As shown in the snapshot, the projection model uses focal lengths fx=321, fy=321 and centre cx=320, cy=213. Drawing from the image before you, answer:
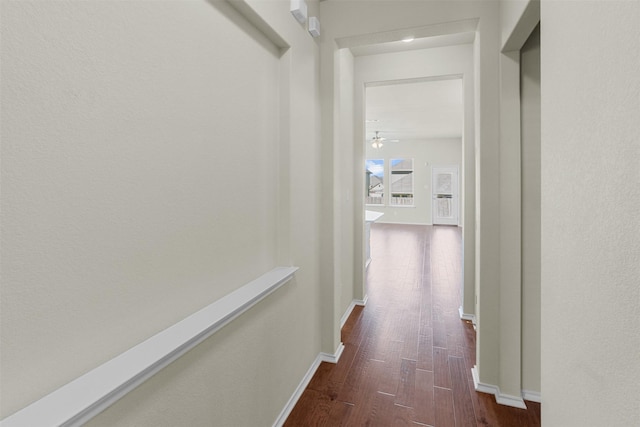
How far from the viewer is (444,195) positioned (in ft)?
34.7

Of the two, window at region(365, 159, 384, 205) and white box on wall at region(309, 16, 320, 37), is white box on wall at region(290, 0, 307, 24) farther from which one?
window at region(365, 159, 384, 205)

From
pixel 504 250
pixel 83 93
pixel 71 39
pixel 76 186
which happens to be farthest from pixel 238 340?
pixel 504 250

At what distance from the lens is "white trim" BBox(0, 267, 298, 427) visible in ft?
2.34

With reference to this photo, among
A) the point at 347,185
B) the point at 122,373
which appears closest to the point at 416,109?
the point at 347,185

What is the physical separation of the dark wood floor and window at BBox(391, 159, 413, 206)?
22.3 ft

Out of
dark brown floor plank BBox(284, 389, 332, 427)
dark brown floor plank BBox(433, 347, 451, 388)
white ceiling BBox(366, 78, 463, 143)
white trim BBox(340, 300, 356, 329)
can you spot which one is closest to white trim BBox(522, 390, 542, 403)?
dark brown floor plank BBox(433, 347, 451, 388)

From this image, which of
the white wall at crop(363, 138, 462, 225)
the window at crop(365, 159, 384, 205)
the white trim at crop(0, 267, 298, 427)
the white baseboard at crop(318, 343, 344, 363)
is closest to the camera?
the white trim at crop(0, 267, 298, 427)

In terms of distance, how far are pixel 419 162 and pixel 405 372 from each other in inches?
358

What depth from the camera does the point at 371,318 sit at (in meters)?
3.32

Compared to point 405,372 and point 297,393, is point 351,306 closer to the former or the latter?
point 405,372

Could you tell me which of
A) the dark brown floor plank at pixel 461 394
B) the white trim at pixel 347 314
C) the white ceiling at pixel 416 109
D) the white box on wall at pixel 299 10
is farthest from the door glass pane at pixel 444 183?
the white box on wall at pixel 299 10

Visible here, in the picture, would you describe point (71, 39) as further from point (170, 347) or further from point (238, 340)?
point (238, 340)

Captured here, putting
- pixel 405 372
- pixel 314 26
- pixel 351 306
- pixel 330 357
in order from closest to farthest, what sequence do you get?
1. pixel 314 26
2. pixel 405 372
3. pixel 330 357
4. pixel 351 306
